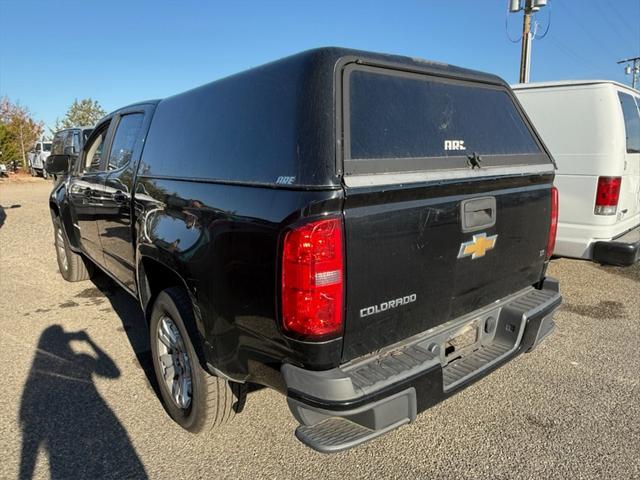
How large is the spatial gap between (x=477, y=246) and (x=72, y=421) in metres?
2.65

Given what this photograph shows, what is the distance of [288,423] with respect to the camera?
302cm

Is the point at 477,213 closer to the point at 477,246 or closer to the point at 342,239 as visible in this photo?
the point at 477,246

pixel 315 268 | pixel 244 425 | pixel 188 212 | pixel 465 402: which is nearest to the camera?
pixel 315 268

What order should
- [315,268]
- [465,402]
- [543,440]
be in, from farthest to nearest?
[465,402]
[543,440]
[315,268]

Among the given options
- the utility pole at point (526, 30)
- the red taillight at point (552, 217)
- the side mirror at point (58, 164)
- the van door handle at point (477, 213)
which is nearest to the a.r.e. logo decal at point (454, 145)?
the van door handle at point (477, 213)

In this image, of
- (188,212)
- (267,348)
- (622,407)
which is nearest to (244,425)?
(267,348)

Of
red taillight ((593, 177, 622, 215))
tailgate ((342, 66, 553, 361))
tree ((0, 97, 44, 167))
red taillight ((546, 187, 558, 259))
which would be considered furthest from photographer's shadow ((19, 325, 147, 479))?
tree ((0, 97, 44, 167))

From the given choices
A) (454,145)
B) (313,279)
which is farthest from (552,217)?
(313,279)

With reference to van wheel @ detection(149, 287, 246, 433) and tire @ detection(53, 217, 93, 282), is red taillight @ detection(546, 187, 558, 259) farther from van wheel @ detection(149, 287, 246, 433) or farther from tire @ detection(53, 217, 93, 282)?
tire @ detection(53, 217, 93, 282)

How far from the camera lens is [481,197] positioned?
2.50 meters

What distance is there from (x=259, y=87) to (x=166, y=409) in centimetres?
211

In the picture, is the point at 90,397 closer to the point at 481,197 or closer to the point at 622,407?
the point at 481,197

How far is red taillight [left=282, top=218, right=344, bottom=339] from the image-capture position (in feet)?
6.27

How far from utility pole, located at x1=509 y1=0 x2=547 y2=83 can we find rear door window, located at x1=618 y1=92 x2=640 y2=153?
10377mm
